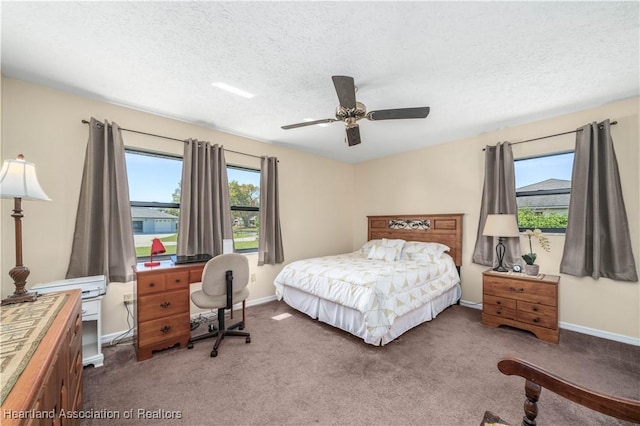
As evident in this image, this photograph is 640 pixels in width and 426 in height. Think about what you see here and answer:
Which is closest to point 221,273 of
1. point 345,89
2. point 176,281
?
point 176,281

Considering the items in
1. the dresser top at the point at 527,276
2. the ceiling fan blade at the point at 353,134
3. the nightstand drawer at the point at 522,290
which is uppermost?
the ceiling fan blade at the point at 353,134

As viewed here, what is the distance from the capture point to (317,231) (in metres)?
4.97

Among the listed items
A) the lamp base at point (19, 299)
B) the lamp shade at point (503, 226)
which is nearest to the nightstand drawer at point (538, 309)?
the lamp shade at point (503, 226)

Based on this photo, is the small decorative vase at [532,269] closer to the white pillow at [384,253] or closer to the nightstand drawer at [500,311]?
the nightstand drawer at [500,311]

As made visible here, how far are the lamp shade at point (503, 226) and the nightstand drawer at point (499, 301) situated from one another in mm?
768

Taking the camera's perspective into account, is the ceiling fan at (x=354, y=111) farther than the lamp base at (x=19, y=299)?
Yes

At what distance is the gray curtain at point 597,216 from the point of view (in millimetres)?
2721

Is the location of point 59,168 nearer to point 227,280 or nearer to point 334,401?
point 227,280

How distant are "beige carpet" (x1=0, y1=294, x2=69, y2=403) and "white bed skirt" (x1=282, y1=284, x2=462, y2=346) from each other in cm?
234

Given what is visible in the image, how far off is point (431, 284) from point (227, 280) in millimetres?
2494

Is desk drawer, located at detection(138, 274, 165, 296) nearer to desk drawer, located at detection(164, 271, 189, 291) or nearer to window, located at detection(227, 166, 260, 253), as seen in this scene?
desk drawer, located at detection(164, 271, 189, 291)

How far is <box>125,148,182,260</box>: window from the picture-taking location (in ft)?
10.0

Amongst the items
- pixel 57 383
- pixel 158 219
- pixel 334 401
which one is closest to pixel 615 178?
pixel 334 401

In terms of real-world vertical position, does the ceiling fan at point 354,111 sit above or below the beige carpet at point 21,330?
above
